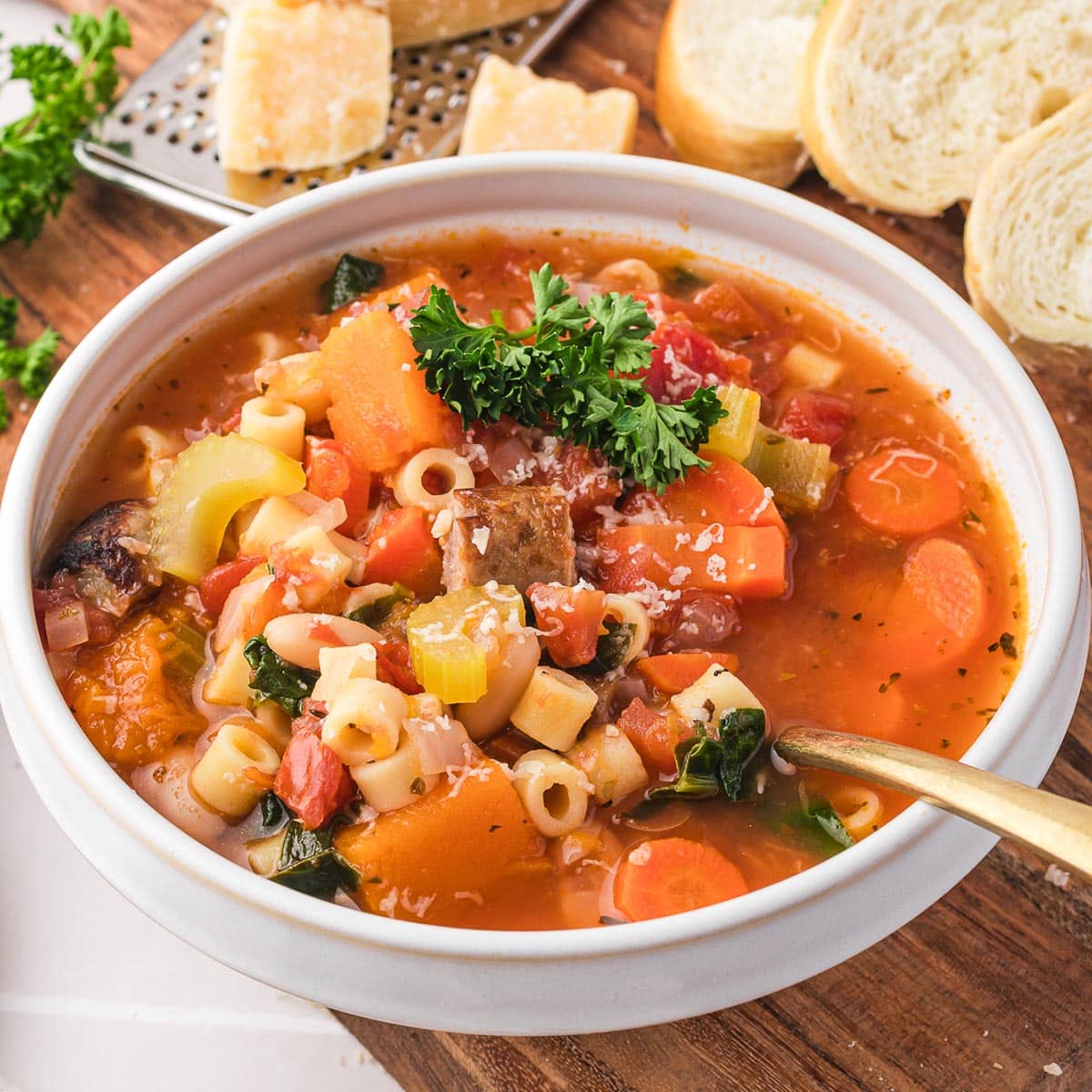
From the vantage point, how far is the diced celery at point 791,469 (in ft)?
9.49

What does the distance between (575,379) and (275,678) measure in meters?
0.93

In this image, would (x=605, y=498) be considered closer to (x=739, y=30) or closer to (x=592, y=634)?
(x=592, y=634)

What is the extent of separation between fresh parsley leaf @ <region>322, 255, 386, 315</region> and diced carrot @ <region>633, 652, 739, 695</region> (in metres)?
1.29

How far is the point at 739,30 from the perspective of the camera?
3973 mm

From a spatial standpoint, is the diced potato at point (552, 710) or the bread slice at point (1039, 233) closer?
the diced potato at point (552, 710)

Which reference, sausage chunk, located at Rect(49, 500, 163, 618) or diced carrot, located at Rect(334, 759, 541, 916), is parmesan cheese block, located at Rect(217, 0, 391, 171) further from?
diced carrot, located at Rect(334, 759, 541, 916)

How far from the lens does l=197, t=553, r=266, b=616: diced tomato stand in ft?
8.87

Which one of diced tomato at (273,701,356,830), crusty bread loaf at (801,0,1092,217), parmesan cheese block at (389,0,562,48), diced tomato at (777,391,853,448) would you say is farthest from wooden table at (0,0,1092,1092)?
parmesan cheese block at (389,0,562,48)

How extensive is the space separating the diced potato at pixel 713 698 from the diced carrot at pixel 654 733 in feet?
0.09

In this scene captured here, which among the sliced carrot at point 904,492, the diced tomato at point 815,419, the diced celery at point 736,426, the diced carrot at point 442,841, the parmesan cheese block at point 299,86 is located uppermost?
the parmesan cheese block at point 299,86

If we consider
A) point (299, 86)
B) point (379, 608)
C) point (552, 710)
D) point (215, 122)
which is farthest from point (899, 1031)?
point (215, 122)

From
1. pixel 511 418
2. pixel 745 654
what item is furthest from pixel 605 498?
pixel 745 654

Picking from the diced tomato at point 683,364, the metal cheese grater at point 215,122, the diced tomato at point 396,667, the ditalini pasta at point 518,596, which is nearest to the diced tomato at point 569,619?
the ditalini pasta at point 518,596

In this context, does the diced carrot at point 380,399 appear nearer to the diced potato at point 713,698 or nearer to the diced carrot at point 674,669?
the diced carrot at point 674,669
